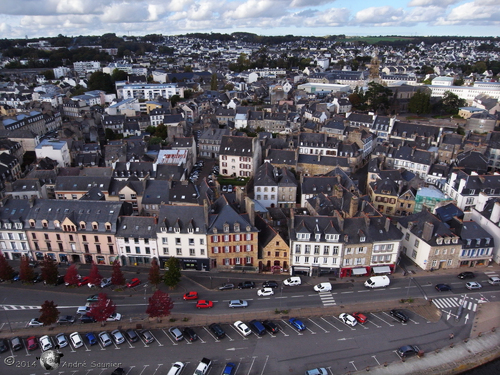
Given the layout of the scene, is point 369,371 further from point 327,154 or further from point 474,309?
point 327,154

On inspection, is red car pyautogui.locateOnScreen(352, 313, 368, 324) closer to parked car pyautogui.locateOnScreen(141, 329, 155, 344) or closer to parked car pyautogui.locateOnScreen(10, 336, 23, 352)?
parked car pyautogui.locateOnScreen(141, 329, 155, 344)

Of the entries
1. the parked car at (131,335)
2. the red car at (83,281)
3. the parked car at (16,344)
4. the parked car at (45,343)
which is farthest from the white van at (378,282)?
the parked car at (16,344)

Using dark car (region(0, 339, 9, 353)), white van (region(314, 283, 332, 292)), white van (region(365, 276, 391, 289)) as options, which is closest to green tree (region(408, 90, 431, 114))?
white van (region(365, 276, 391, 289))

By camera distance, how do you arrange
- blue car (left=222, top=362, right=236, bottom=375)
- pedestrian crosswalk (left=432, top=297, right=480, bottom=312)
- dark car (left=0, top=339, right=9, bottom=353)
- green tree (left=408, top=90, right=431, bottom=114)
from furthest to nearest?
green tree (left=408, top=90, right=431, bottom=114) → pedestrian crosswalk (left=432, top=297, right=480, bottom=312) → dark car (left=0, top=339, right=9, bottom=353) → blue car (left=222, top=362, right=236, bottom=375)

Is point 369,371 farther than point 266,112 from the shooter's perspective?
No

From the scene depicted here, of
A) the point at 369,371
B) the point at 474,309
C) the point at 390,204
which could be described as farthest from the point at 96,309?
the point at 390,204

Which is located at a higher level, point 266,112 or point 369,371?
point 266,112

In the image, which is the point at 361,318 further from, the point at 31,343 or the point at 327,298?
the point at 31,343
